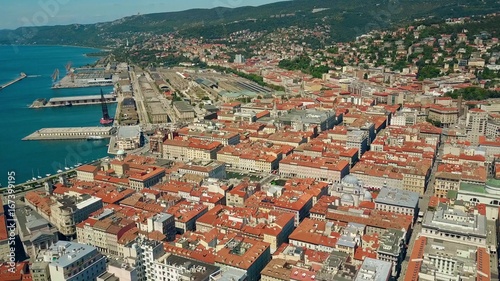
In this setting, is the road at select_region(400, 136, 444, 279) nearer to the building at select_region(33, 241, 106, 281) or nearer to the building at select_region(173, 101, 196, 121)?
the building at select_region(33, 241, 106, 281)

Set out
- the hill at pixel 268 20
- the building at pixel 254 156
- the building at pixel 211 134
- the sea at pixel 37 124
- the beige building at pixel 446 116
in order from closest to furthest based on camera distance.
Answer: the building at pixel 254 156 → the sea at pixel 37 124 → the building at pixel 211 134 → the beige building at pixel 446 116 → the hill at pixel 268 20

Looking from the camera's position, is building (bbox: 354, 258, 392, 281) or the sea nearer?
building (bbox: 354, 258, 392, 281)

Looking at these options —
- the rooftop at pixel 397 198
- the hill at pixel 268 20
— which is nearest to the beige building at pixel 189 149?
the rooftop at pixel 397 198

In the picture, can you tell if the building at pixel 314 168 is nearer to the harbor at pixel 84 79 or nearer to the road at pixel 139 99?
the road at pixel 139 99

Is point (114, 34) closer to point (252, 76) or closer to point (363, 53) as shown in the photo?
point (252, 76)

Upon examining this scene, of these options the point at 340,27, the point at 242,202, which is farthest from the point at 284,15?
the point at 242,202

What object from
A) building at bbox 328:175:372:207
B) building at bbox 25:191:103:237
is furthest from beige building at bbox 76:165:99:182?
building at bbox 328:175:372:207

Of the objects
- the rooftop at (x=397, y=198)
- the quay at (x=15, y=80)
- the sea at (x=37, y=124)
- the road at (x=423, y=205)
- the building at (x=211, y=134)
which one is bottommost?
the road at (x=423, y=205)
